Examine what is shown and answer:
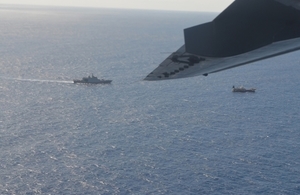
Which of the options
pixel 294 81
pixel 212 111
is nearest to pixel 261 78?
pixel 294 81

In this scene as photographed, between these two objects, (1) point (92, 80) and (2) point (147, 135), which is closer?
(2) point (147, 135)

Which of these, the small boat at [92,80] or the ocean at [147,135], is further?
the small boat at [92,80]

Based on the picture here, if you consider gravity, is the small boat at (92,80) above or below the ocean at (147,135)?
above

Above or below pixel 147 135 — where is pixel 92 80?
above

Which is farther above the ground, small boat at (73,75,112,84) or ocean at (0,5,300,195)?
small boat at (73,75,112,84)

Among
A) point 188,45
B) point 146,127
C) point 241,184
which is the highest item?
point 188,45

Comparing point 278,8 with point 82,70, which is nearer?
point 278,8

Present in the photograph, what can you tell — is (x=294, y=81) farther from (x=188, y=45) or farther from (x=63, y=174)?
(x=188, y=45)

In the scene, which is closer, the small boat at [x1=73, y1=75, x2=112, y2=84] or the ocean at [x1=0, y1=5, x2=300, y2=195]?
the ocean at [x1=0, y1=5, x2=300, y2=195]
